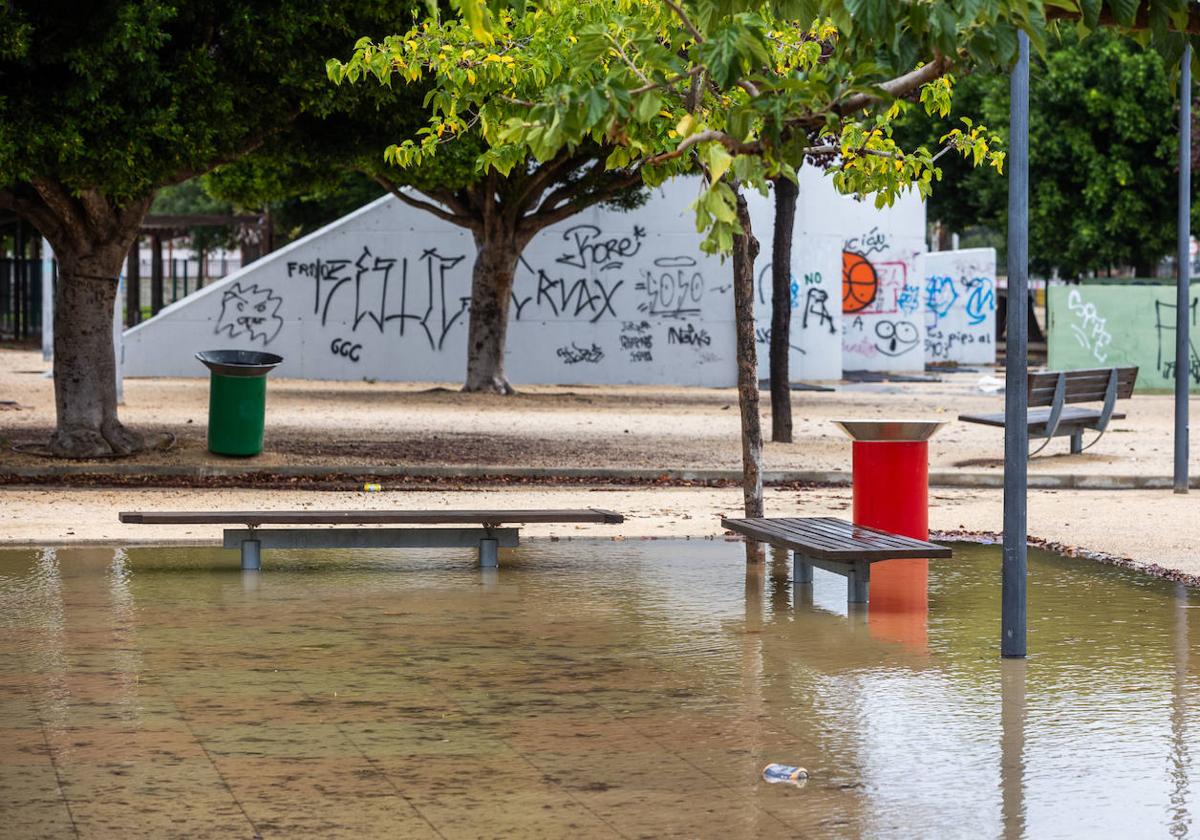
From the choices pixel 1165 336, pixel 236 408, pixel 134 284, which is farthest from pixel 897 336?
pixel 236 408

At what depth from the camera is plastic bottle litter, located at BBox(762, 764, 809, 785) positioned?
5.16 metres

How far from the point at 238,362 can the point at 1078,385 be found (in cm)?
842

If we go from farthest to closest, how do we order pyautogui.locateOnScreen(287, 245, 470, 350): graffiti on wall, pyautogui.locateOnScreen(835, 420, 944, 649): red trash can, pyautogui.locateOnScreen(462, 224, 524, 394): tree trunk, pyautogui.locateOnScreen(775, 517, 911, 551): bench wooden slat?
pyautogui.locateOnScreen(287, 245, 470, 350): graffiti on wall, pyautogui.locateOnScreen(462, 224, 524, 394): tree trunk, pyautogui.locateOnScreen(835, 420, 944, 649): red trash can, pyautogui.locateOnScreen(775, 517, 911, 551): bench wooden slat

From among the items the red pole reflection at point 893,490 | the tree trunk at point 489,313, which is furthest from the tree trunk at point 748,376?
the tree trunk at point 489,313

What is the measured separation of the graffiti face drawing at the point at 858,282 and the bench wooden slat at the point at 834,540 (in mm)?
29293

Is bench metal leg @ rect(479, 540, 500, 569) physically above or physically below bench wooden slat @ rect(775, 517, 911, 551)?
below

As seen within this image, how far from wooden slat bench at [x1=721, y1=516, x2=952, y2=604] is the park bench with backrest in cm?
729

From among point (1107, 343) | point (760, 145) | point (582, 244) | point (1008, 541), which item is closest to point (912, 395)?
point (1107, 343)

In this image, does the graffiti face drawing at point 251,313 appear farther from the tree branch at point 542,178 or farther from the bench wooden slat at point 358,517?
the bench wooden slat at point 358,517

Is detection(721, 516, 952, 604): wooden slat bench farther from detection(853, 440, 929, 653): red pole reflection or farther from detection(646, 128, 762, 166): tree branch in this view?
detection(646, 128, 762, 166): tree branch

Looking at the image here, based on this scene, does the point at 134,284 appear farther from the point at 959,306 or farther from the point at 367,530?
the point at 367,530

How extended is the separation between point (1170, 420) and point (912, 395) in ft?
22.9

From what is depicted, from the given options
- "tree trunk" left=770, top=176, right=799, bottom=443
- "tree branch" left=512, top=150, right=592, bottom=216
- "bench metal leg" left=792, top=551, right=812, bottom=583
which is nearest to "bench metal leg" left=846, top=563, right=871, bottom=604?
"bench metal leg" left=792, top=551, right=812, bottom=583

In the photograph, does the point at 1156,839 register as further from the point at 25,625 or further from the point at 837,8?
the point at 25,625
